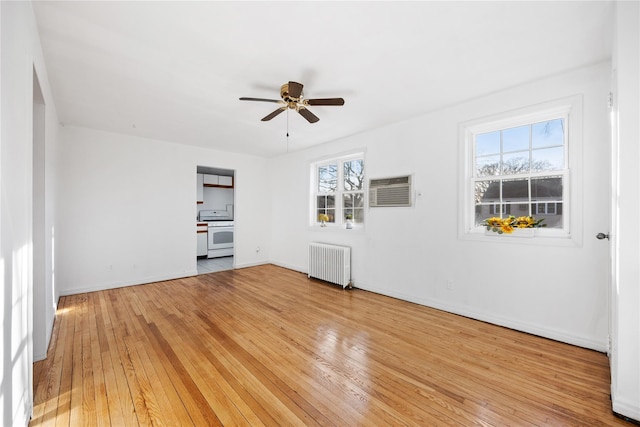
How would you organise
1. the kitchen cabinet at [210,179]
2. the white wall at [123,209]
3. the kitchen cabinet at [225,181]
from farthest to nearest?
1. the kitchen cabinet at [225,181]
2. the kitchen cabinet at [210,179]
3. the white wall at [123,209]

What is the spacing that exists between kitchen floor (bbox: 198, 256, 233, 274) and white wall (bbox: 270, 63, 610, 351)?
2.52 m

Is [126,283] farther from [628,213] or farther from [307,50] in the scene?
[628,213]

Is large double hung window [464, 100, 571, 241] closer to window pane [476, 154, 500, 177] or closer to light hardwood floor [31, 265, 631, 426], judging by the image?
window pane [476, 154, 500, 177]

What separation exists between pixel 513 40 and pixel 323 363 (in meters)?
3.06

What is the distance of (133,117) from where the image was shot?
12.4ft

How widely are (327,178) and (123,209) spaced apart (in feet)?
12.1

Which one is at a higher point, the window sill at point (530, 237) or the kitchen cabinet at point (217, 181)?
the kitchen cabinet at point (217, 181)

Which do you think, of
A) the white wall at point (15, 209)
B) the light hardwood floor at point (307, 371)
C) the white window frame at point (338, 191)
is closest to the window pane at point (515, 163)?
the light hardwood floor at point (307, 371)

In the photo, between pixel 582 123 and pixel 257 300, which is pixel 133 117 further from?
pixel 582 123

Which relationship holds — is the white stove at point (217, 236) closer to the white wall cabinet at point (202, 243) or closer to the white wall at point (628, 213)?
the white wall cabinet at point (202, 243)

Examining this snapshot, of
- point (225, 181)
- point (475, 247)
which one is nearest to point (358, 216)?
point (475, 247)

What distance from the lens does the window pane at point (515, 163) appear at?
297 cm

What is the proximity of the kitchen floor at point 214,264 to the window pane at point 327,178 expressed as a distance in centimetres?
277

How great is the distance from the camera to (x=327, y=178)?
538cm
